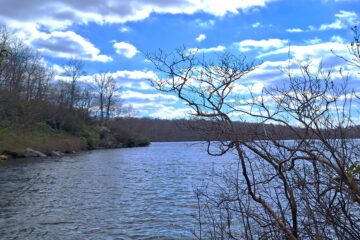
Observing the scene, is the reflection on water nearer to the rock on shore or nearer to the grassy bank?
the rock on shore

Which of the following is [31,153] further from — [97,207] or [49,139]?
[97,207]

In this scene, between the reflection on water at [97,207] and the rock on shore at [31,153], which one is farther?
the rock on shore at [31,153]

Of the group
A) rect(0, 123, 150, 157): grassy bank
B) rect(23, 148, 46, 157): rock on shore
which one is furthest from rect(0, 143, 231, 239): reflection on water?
rect(0, 123, 150, 157): grassy bank

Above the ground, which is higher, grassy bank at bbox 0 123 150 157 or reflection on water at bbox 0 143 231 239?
grassy bank at bbox 0 123 150 157

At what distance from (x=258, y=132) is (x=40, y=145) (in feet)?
168

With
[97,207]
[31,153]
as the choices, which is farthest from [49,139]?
[97,207]

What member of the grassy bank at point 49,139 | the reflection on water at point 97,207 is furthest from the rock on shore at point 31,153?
the reflection on water at point 97,207

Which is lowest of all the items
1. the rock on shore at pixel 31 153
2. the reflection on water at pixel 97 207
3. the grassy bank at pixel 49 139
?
the reflection on water at pixel 97 207

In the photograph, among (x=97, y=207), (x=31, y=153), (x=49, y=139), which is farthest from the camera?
(x=49, y=139)

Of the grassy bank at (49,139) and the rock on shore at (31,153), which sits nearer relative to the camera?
the rock on shore at (31,153)

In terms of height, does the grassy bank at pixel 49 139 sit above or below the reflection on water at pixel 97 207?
above

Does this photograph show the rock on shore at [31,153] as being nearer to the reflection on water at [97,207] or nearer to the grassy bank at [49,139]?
the grassy bank at [49,139]

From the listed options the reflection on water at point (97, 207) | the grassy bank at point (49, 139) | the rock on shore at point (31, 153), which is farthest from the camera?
the grassy bank at point (49, 139)

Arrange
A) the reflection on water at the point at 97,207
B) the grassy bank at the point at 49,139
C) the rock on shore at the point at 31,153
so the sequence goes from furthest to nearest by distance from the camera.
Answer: the grassy bank at the point at 49,139 → the rock on shore at the point at 31,153 → the reflection on water at the point at 97,207
